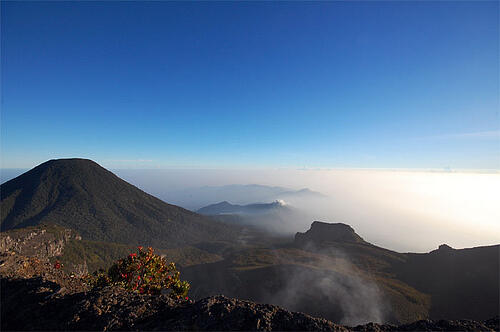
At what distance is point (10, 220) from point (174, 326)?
220 metres

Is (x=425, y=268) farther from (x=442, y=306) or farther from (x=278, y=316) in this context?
(x=278, y=316)

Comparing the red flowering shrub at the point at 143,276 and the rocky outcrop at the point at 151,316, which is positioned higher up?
the rocky outcrop at the point at 151,316

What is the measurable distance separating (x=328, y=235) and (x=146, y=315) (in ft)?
472

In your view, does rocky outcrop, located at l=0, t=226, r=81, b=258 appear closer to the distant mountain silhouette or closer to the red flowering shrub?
the distant mountain silhouette

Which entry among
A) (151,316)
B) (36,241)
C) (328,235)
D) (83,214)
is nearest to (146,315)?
(151,316)

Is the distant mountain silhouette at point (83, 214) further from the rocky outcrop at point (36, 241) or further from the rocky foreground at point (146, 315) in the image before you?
the rocky foreground at point (146, 315)

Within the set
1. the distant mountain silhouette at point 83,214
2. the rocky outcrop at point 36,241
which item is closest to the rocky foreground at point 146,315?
the rocky outcrop at point 36,241

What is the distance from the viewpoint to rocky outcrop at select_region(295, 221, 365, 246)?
12756 cm

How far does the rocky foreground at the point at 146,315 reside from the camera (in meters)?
5.28

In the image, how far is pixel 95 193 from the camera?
19888 cm

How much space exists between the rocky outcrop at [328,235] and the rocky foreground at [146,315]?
134 meters

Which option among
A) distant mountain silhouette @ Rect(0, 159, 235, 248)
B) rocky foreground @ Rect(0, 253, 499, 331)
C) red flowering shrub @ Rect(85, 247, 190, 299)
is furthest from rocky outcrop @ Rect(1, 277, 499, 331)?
distant mountain silhouette @ Rect(0, 159, 235, 248)

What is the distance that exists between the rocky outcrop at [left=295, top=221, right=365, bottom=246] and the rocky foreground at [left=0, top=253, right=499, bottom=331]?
134 metres

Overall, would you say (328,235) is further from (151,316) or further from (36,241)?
(151,316)
